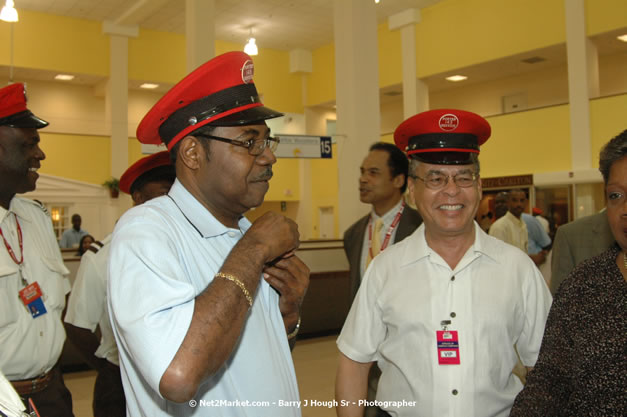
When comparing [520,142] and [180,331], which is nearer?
[180,331]

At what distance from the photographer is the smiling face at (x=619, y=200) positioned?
155 centimetres

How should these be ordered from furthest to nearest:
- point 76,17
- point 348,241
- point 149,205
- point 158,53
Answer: point 158,53 → point 76,17 → point 348,241 → point 149,205

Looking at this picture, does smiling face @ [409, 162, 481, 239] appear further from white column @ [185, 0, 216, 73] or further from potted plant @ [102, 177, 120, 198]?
potted plant @ [102, 177, 120, 198]

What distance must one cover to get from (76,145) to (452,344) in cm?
1636

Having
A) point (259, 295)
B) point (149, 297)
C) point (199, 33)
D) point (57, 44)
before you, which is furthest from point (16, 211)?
point (57, 44)

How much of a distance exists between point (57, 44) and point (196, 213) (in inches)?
671

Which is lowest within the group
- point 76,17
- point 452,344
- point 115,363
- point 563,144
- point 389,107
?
point 115,363

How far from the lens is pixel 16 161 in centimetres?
246

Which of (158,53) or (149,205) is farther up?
(158,53)

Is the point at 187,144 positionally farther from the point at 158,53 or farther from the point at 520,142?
the point at 158,53

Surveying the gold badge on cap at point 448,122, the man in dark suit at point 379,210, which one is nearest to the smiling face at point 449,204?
the gold badge on cap at point 448,122

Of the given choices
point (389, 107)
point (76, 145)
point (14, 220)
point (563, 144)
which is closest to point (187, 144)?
point (14, 220)

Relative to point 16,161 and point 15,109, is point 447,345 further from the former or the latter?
point 15,109

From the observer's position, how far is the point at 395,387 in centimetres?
207
